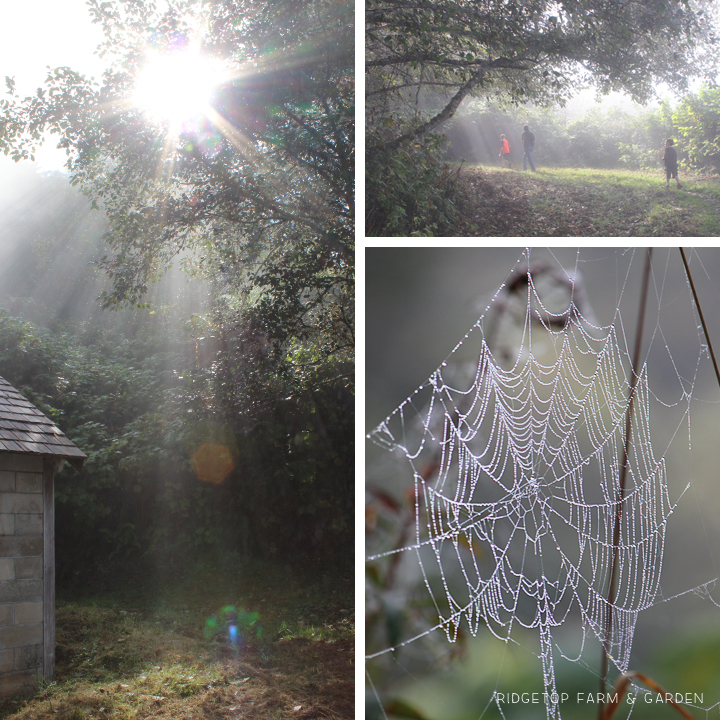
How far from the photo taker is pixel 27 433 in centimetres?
358

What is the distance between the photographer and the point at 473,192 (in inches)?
105

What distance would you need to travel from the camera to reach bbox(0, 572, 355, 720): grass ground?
339cm

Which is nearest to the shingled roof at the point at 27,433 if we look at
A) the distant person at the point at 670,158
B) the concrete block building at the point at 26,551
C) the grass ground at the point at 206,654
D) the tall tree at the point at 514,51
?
the concrete block building at the point at 26,551

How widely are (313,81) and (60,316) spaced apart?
11.6 feet

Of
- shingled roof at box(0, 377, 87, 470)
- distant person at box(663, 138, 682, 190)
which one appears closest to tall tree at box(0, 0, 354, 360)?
shingled roof at box(0, 377, 87, 470)

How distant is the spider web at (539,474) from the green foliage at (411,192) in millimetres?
733

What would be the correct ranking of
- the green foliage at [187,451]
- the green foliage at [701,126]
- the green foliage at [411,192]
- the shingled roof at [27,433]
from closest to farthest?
1. the green foliage at [701,126]
2. the green foliage at [411,192]
3. the shingled roof at [27,433]
4. the green foliage at [187,451]

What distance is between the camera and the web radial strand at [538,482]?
6.73ft

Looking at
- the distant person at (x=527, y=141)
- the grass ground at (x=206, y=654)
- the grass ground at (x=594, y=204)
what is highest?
the distant person at (x=527, y=141)

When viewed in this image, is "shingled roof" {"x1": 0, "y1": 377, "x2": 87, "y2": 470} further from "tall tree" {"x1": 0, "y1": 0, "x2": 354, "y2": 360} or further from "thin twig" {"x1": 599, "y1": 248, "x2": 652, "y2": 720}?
"thin twig" {"x1": 599, "y1": 248, "x2": 652, "y2": 720}

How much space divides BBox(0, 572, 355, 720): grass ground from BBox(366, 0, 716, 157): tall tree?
3.16 metres

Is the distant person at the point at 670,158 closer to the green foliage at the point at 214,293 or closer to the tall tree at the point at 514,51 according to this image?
the tall tree at the point at 514,51

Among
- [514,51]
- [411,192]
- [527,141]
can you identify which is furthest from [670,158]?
[411,192]

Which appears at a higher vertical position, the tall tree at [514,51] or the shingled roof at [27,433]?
the tall tree at [514,51]
